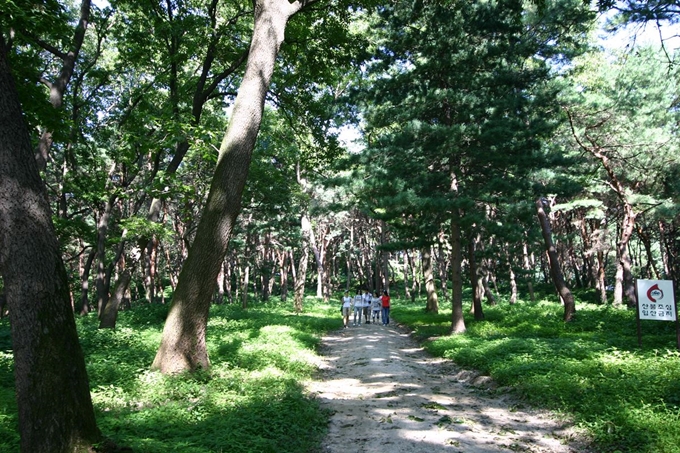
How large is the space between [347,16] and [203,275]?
8.02 meters

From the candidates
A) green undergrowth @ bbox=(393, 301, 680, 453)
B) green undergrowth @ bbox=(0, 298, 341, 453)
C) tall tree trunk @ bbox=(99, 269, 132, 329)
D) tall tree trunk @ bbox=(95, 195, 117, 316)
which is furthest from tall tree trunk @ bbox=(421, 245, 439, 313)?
tall tree trunk @ bbox=(95, 195, 117, 316)

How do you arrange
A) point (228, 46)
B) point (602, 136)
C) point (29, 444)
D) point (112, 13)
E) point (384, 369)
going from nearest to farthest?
point (29, 444), point (384, 369), point (228, 46), point (112, 13), point (602, 136)

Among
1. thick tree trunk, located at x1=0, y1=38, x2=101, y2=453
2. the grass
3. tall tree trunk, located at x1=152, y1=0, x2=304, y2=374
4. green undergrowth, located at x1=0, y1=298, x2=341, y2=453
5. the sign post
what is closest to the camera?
thick tree trunk, located at x1=0, y1=38, x2=101, y2=453

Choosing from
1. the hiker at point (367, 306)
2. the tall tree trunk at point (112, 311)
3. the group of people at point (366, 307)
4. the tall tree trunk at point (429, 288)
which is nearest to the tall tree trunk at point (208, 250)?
the tall tree trunk at point (112, 311)

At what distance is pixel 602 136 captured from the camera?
1841 centimetres

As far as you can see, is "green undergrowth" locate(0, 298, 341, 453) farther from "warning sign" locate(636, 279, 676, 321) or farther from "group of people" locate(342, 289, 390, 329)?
"group of people" locate(342, 289, 390, 329)

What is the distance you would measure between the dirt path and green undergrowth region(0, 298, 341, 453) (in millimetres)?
509

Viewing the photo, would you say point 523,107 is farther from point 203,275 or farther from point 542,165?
point 203,275

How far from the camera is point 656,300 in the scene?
8477 millimetres

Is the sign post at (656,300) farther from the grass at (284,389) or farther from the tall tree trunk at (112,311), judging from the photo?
the tall tree trunk at (112,311)

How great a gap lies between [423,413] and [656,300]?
608cm

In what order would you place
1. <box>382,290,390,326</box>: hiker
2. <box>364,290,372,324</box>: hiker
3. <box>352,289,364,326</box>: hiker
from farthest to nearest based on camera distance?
<box>364,290,372,324</box>: hiker < <box>352,289,364,326</box>: hiker < <box>382,290,390,326</box>: hiker

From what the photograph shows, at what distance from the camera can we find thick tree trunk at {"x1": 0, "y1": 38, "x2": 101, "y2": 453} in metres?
3.20

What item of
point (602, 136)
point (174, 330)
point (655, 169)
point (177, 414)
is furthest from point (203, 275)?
point (655, 169)
